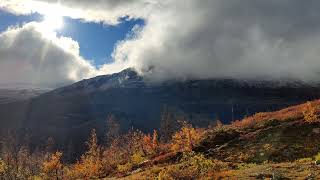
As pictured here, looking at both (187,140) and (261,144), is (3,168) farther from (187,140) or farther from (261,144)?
(261,144)

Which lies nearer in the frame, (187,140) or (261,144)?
(261,144)

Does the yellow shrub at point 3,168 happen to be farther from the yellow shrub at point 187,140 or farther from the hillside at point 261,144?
the hillside at point 261,144

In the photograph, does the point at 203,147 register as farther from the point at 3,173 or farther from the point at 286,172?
the point at 3,173

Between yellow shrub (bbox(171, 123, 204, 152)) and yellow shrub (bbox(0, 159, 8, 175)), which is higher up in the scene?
yellow shrub (bbox(171, 123, 204, 152))

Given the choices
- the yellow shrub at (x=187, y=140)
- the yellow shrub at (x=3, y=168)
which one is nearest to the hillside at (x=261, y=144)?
the yellow shrub at (x=187, y=140)

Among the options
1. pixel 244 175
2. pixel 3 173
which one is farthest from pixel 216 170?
pixel 3 173

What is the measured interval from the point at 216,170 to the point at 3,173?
127 metres

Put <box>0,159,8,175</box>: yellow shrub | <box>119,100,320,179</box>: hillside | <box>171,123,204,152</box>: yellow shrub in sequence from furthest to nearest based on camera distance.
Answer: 1. <box>0,159,8,175</box>: yellow shrub
2. <box>171,123,204,152</box>: yellow shrub
3. <box>119,100,320,179</box>: hillside

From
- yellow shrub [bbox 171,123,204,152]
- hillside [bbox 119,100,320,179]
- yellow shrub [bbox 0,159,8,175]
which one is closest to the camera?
hillside [bbox 119,100,320,179]

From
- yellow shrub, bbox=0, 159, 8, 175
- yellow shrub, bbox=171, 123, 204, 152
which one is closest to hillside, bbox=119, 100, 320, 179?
yellow shrub, bbox=171, 123, 204, 152

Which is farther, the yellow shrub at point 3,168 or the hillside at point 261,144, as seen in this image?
the yellow shrub at point 3,168

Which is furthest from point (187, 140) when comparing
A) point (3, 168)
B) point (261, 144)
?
point (3, 168)

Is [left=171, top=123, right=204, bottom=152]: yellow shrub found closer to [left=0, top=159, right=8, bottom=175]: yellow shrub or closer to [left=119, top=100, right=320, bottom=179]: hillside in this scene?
[left=119, top=100, right=320, bottom=179]: hillside

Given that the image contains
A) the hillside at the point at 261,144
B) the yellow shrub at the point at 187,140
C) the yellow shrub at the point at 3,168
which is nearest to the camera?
the hillside at the point at 261,144
